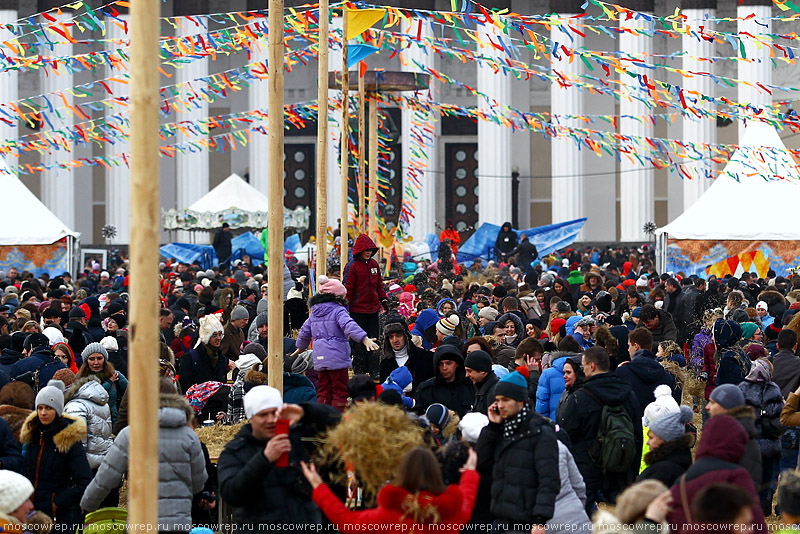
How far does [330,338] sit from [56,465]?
144 inches

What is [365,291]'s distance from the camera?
45.4 feet

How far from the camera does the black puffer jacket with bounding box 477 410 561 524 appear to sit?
22.0 ft

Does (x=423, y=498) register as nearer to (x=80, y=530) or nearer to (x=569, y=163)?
(x=80, y=530)

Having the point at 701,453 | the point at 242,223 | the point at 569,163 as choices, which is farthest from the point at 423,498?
the point at 569,163

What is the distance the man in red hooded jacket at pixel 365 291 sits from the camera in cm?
1365

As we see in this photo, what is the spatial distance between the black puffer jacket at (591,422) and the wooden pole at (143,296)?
3.92 m

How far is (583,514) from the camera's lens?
22.9 ft

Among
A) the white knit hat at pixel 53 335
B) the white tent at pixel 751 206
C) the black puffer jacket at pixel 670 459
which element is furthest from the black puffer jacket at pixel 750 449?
the white tent at pixel 751 206

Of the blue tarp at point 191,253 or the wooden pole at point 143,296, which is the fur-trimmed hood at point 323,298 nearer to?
the wooden pole at point 143,296

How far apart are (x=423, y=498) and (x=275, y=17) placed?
4603 millimetres

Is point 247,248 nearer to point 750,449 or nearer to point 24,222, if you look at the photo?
point 24,222

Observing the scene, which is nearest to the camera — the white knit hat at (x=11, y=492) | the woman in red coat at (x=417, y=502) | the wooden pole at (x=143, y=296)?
the wooden pole at (x=143, y=296)

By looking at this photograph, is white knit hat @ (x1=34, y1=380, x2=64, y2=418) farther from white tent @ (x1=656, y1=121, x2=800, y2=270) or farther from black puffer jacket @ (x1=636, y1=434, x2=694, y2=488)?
white tent @ (x1=656, y1=121, x2=800, y2=270)

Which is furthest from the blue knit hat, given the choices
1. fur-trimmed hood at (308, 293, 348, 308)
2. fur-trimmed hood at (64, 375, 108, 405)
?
fur-trimmed hood at (308, 293, 348, 308)
